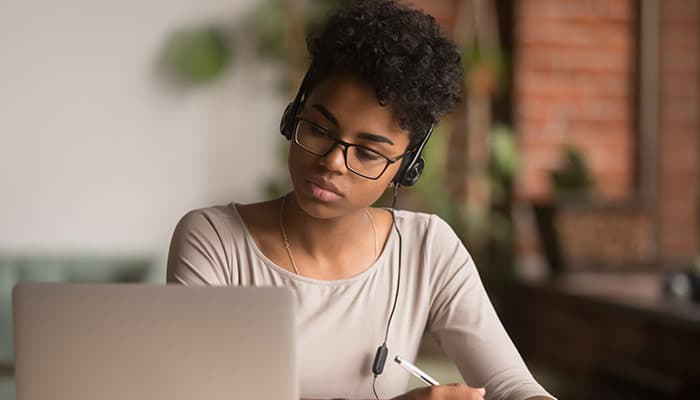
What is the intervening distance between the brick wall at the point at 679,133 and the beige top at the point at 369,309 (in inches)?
123

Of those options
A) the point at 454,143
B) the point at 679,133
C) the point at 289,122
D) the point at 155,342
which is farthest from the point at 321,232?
the point at 679,133

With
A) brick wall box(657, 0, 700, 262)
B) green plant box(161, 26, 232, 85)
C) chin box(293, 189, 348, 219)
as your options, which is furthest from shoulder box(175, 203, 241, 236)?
brick wall box(657, 0, 700, 262)

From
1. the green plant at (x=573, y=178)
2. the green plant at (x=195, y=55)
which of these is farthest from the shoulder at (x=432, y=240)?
the green plant at (x=195, y=55)

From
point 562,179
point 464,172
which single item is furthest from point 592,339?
point 464,172

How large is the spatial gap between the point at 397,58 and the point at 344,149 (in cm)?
15

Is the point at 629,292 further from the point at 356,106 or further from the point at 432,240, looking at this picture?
the point at 356,106

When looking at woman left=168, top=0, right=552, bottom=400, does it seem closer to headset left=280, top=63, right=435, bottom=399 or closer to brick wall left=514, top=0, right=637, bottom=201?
headset left=280, top=63, right=435, bottom=399

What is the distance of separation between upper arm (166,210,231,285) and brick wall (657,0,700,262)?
10.9ft

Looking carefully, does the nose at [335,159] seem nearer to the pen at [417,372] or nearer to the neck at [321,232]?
the neck at [321,232]

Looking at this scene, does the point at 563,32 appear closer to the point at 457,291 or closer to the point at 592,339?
the point at 592,339

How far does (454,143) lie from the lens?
449cm

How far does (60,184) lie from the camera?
158 inches

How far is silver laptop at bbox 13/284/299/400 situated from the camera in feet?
3.58

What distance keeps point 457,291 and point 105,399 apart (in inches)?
24.2
